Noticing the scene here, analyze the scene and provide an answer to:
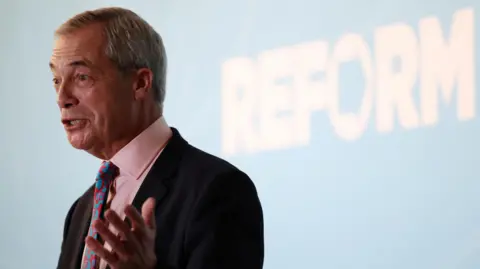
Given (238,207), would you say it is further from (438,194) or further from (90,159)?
(90,159)

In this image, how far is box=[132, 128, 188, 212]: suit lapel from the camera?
203 cm

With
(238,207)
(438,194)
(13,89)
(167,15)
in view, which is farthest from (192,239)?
(13,89)

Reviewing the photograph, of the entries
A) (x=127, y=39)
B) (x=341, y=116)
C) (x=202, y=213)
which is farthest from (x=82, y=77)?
(x=341, y=116)

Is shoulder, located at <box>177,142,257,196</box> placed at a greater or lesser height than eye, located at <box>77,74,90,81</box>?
lesser

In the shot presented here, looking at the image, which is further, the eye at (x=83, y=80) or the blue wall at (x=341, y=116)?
the blue wall at (x=341, y=116)

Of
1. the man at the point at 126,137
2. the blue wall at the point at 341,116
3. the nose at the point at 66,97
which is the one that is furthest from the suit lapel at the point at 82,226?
the blue wall at the point at 341,116

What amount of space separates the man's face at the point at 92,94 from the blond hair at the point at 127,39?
0.07 ft

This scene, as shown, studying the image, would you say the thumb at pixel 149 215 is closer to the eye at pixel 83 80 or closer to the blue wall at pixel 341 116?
the eye at pixel 83 80

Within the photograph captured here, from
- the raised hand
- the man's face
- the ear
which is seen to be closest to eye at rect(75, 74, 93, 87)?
the man's face

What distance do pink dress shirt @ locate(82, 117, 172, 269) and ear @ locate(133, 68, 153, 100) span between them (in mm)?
83

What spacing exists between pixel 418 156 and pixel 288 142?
0.57 meters

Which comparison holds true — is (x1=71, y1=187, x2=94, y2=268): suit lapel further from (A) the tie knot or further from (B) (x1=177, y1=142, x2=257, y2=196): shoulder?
(B) (x1=177, y1=142, x2=257, y2=196): shoulder

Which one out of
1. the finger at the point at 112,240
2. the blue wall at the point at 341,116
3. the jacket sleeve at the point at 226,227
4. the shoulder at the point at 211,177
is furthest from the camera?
the blue wall at the point at 341,116

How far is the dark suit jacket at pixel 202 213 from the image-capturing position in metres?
1.86
